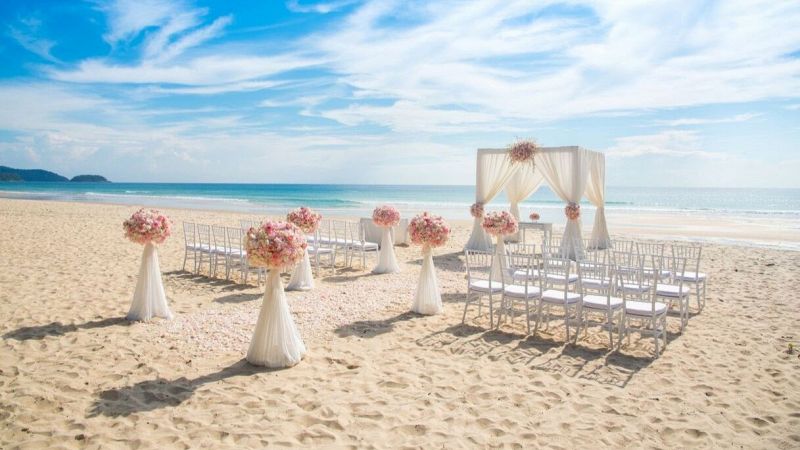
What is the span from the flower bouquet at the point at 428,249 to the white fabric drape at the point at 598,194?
7440 millimetres

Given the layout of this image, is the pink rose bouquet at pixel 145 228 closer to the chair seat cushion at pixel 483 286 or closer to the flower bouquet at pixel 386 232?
the chair seat cushion at pixel 483 286

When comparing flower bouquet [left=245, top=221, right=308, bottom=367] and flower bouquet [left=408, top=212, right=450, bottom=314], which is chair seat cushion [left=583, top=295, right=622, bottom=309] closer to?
flower bouquet [left=408, top=212, right=450, bottom=314]

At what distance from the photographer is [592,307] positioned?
5195 mm

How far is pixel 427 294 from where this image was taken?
6277 millimetres

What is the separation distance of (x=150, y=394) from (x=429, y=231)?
3.55 m

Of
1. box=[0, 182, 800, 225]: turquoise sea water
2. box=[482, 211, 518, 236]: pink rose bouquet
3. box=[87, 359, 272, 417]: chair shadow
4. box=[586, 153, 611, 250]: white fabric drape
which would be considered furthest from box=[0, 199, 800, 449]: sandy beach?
box=[0, 182, 800, 225]: turquoise sea water

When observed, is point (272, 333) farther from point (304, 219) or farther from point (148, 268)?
point (304, 219)

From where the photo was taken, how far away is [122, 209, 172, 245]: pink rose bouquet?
5.55 m

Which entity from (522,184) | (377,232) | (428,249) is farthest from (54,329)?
(522,184)

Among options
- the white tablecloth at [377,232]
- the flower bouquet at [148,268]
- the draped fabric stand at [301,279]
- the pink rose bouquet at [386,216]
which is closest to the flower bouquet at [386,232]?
the pink rose bouquet at [386,216]

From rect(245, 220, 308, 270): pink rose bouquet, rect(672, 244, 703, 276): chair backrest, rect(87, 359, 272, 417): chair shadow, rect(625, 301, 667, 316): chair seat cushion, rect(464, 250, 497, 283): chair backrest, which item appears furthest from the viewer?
rect(464, 250, 497, 283): chair backrest

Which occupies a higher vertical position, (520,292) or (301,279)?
(520,292)

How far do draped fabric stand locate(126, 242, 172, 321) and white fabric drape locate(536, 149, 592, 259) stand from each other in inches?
331

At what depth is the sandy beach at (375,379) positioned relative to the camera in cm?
330
